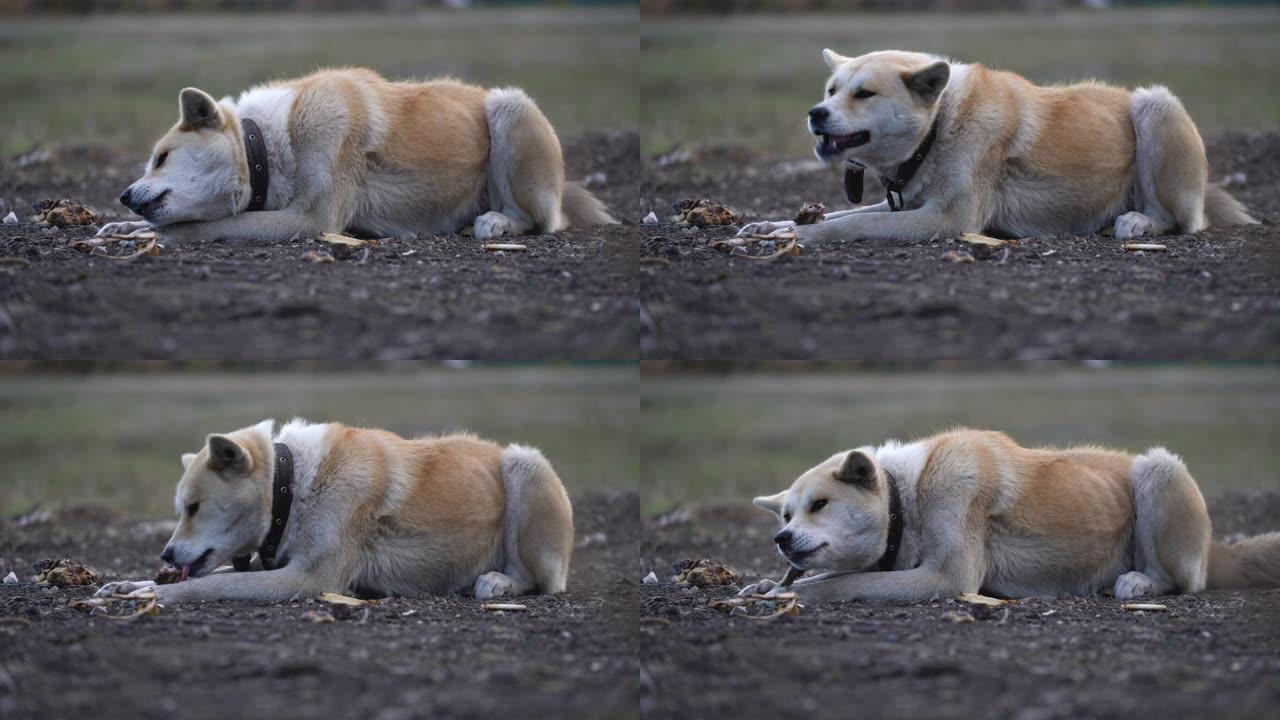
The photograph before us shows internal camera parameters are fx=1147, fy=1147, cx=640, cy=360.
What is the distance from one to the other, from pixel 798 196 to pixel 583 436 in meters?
4.01

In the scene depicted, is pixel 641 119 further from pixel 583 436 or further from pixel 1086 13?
pixel 1086 13

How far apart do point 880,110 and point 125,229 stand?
14.5 feet

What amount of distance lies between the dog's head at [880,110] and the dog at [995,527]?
171 cm

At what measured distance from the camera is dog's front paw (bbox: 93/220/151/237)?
21.6 feet

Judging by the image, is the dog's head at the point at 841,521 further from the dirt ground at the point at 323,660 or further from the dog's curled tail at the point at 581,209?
the dog's curled tail at the point at 581,209

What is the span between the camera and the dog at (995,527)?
589cm

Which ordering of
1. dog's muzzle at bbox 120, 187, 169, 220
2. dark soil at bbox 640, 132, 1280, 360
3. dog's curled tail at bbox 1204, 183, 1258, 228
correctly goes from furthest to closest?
1. dog's curled tail at bbox 1204, 183, 1258, 228
2. dog's muzzle at bbox 120, 187, 169, 220
3. dark soil at bbox 640, 132, 1280, 360

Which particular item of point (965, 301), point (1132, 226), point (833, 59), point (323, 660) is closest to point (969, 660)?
point (965, 301)

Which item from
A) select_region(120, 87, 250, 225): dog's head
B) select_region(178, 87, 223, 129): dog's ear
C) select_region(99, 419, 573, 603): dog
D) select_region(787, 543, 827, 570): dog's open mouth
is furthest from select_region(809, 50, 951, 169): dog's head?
select_region(178, 87, 223, 129): dog's ear

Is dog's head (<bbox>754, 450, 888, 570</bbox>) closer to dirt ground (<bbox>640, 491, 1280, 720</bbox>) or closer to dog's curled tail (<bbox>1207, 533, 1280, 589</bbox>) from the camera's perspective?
dirt ground (<bbox>640, 491, 1280, 720</bbox>)

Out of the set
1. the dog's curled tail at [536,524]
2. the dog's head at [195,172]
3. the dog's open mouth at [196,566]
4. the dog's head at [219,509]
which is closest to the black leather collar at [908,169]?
the dog's curled tail at [536,524]

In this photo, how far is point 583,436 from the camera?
11094mm

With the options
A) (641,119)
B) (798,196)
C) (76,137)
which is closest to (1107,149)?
(798,196)

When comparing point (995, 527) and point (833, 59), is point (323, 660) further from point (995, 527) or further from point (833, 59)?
point (833, 59)
